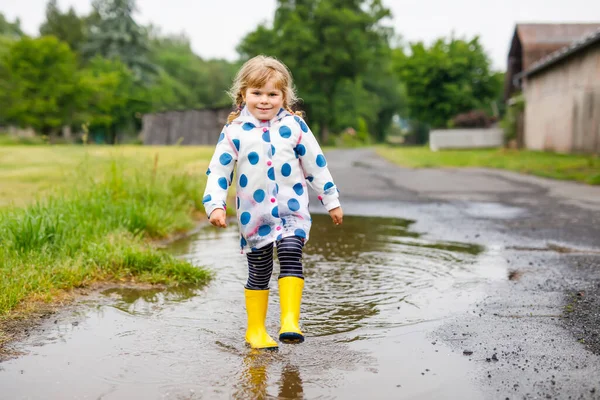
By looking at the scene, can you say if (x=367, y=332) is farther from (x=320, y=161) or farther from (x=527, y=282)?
(x=527, y=282)

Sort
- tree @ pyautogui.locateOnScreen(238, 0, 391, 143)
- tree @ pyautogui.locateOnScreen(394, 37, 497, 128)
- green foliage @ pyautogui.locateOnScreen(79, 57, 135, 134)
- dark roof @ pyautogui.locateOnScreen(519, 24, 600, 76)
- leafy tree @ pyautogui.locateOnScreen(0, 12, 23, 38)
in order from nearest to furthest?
dark roof @ pyautogui.locateOnScreen(519, 24, 600, 76) < tree @ pyautogui.locateOnScreen(394, 37, 497, 128) < green foliage @ pyautogui.locateOnScreen(79, 57, 135, 134) < tree @ pyautogui.locateOnScreen(238, 0, 391, 143) < leafy tree @ pyautogui.locateOnScreen(0, 12, 23, 38)

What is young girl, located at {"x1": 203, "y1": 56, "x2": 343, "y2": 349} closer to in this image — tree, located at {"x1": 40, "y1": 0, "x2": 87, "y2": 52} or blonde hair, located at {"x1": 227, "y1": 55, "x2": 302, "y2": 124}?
blonde hair, located at {"x1": 227, "y1": 55, "x2": 302, "y2": 124}

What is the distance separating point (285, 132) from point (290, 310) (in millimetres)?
909

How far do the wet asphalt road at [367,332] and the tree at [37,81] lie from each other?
44227 mm

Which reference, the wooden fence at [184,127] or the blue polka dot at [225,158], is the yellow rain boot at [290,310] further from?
the wooden fence at [184,127]

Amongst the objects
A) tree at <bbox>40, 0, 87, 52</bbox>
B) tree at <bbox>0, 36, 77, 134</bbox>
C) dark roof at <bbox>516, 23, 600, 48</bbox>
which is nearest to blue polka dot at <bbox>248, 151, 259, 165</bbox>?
dark roof at <bbox>516, 23, 600, 48</bbox>

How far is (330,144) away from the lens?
5441 cm

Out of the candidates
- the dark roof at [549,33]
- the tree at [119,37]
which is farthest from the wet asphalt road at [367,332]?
the tree at [119,37]

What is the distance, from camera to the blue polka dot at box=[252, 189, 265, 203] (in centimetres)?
334

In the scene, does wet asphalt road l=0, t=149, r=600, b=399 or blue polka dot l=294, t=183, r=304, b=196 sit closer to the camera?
wet asphalt road l=0, t=149, r=600, b=399

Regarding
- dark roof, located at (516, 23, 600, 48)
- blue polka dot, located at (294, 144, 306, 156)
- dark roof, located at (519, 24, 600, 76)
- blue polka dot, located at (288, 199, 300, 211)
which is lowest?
blue polka dot, located at (288, 199, 300, 211)

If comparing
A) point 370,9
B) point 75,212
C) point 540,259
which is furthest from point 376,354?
point 370,9

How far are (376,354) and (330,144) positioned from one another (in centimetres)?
5167

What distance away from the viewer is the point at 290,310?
325 cm
